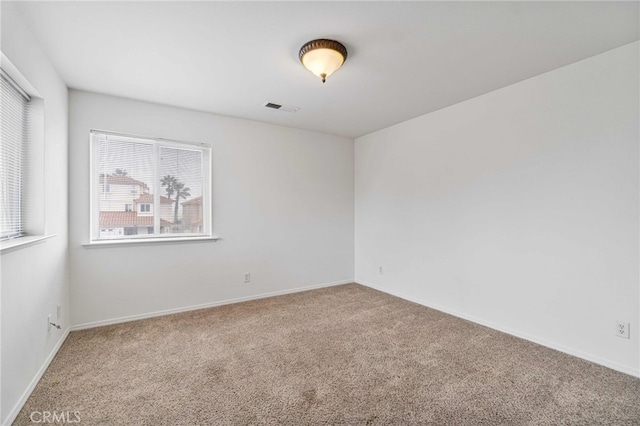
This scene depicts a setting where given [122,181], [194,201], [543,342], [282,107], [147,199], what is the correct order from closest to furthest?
[543,342] → [122,181] → [147,199] → [282,107] → [194,201]

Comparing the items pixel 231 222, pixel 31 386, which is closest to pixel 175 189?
pixel 231 222

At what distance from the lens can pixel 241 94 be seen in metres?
3.15

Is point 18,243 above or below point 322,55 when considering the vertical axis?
below

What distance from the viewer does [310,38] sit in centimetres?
214

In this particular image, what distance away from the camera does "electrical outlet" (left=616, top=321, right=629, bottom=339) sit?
223 cm

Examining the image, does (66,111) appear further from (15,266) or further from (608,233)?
(608,233)

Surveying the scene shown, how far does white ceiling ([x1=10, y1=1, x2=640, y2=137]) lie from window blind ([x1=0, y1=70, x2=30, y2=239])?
1.60 feet

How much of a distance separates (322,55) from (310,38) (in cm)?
14

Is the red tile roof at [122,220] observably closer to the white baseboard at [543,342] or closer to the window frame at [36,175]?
the window frame at [36,175]

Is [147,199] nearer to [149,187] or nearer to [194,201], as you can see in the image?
[149,187]

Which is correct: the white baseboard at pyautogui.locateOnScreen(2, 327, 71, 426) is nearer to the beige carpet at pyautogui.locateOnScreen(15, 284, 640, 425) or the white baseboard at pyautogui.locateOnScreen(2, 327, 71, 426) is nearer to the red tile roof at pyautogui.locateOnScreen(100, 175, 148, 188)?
the beige carpet at pyautogui.locateOnScreen(15, 284, 640, 425)

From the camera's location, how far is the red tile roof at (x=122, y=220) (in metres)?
3.21

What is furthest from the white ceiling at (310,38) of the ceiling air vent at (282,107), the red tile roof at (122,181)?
the red tile roof at (122,181)

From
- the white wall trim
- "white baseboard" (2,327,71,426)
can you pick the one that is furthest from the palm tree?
"white baseboard" (2,327,71,426)
